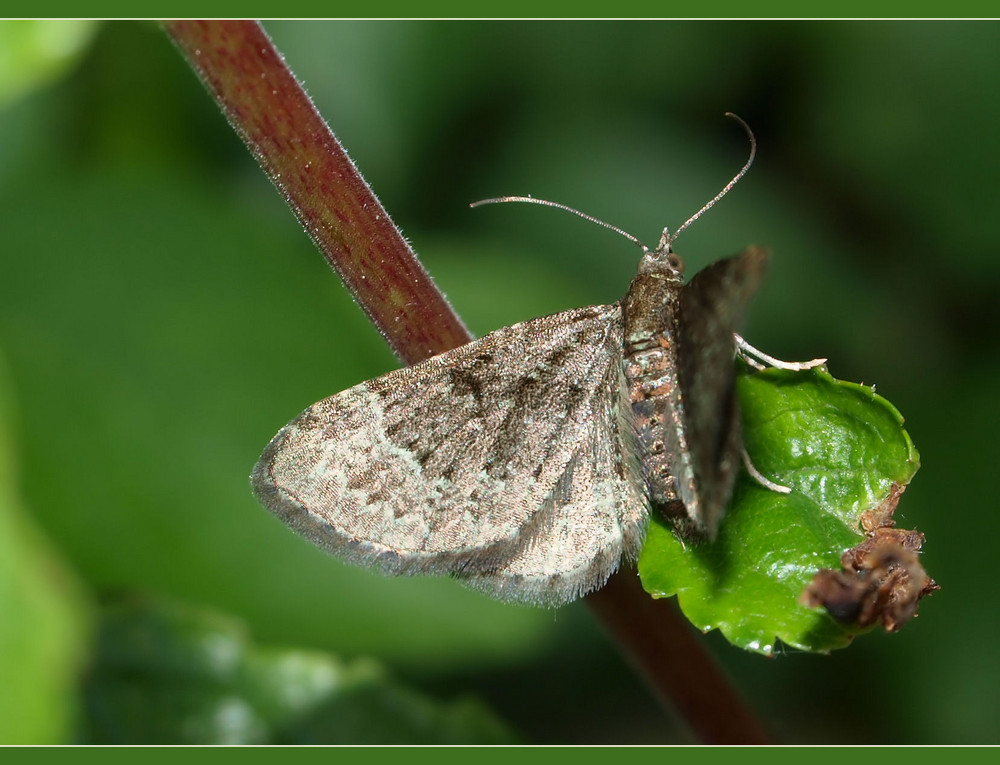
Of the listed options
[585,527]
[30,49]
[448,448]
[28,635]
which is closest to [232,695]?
[448,448]

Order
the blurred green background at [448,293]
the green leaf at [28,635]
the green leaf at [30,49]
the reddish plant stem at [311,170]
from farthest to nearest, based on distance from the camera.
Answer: the blurred green background at [448,293] < the green leaf at [30,49] < the green leaf at [28,635] < the reddish plant stem at [311,170]

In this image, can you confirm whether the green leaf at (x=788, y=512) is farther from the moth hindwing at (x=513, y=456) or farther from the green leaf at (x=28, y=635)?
the green leaf at (x=28, y=635)

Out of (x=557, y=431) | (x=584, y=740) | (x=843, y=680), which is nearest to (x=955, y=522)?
(x=843, y=680)

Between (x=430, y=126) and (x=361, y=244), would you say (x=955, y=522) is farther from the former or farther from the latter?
(x=361, y=244)

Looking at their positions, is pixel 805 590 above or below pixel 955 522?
above

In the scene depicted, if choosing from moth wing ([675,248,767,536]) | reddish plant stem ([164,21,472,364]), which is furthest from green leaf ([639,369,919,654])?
reddish plant stem ([164,21,472,364])

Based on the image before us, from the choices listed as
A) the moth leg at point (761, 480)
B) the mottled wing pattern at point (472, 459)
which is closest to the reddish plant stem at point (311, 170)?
the mottled wing pattern at point (472, 459)

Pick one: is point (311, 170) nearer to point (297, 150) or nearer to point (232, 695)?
point (297, 150)
